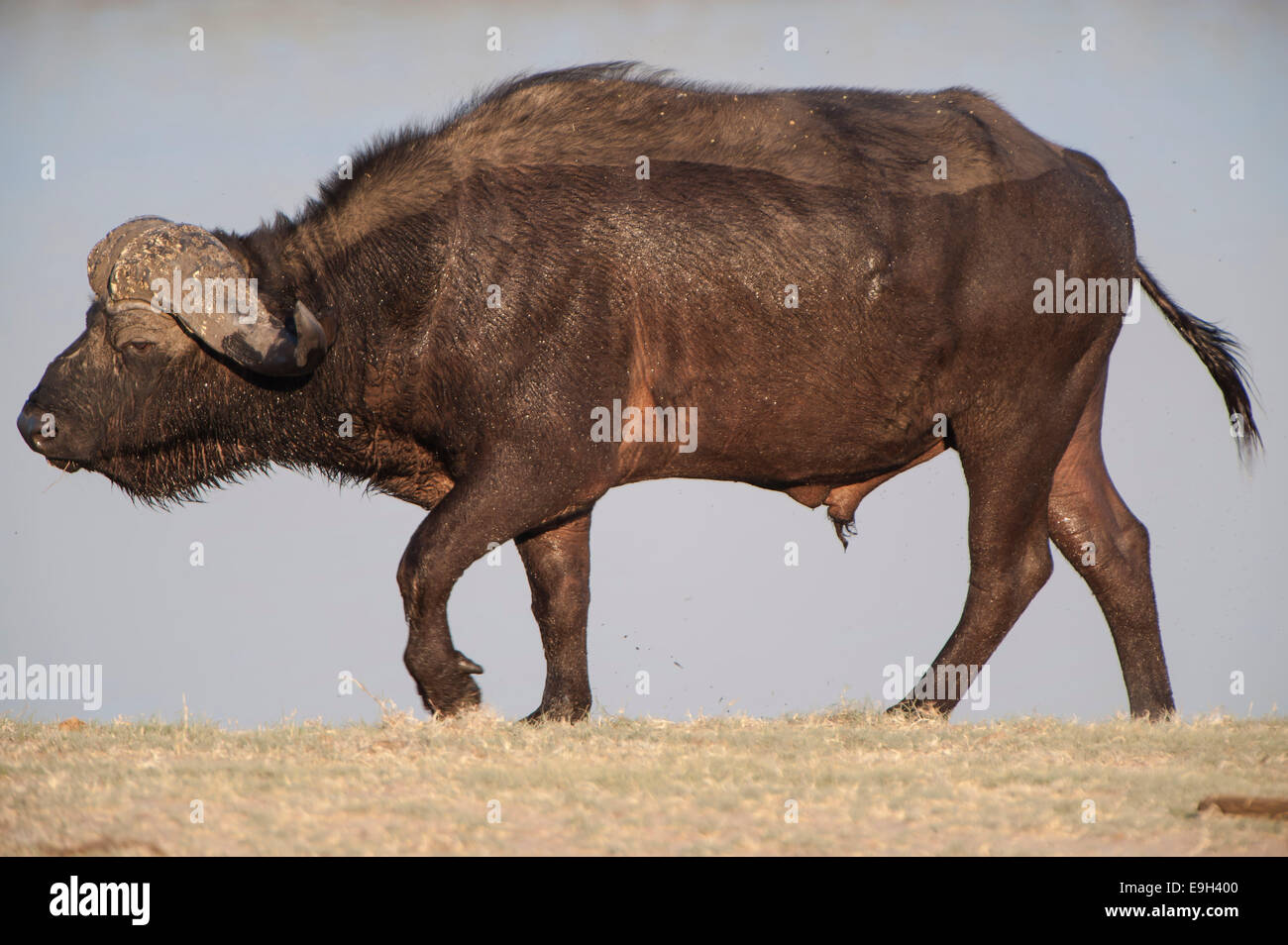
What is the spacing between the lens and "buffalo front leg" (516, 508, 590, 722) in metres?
9.19

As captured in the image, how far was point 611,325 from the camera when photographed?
813 cm

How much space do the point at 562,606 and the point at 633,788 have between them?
10.3 ft

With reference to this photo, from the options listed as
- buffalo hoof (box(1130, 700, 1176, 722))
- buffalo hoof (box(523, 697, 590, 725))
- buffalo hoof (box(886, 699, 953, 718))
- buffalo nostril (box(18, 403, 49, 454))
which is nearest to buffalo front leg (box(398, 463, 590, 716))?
buffalo hoof (box(523, 697, 590, 725))

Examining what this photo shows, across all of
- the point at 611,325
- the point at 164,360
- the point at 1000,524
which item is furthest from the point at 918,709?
the point at 164,360

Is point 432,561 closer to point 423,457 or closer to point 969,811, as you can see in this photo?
point 423,457

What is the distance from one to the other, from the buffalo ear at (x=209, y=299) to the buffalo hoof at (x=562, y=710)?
2327 mm

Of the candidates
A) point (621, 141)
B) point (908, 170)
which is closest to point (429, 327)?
point (621, 141)

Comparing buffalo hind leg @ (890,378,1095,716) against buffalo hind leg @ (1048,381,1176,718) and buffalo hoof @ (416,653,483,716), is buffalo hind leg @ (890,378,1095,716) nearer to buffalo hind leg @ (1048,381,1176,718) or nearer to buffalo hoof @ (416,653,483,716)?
buffalo hind leg @ (1048,381,1176,718)

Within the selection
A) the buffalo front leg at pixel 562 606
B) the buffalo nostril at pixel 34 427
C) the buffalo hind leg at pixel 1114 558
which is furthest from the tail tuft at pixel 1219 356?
the buffalo nostril at pixel 34 427

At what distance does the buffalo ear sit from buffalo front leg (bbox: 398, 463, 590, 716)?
112cm

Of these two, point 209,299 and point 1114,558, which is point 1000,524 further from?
point 209,299

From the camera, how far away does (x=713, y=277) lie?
8.32 meters

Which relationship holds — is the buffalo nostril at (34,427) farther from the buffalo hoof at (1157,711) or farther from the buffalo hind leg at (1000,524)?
the buffalo hoof at (1157,711)

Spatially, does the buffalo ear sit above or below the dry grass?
above
